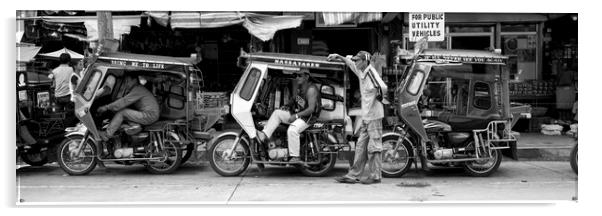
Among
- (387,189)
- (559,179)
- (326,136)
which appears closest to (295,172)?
(326,136)

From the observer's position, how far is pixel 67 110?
844cm

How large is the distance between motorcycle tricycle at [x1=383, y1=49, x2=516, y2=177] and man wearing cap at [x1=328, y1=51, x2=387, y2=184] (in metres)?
0.35

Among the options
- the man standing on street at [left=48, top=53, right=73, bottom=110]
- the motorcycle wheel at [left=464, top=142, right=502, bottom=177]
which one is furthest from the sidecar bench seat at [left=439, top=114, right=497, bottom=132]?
the man standing on street at [left=48, top=53, right=73, bottom=110]

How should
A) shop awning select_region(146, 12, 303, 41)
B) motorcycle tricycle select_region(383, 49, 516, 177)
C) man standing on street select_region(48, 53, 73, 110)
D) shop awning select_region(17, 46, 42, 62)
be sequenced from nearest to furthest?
motorcycle tricycle select_region(383, 49, 516, 177)
shop awning select_region(17, 46, 42, 62)
man standing on street select_region(48, 53, 73, 110)
shop awning select_region(146, 12, 303, 41)

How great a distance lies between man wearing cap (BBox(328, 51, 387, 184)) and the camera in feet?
22.8

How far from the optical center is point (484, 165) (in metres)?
7.55

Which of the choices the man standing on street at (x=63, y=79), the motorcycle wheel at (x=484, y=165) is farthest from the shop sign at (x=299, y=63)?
the man standing on street at (x=63, y=79)

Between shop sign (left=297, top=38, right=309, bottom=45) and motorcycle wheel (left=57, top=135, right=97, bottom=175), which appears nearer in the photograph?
motorcycle wheel (left=57, top=135, right=97, bottom=175)

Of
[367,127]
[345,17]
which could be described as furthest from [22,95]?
[345,17]

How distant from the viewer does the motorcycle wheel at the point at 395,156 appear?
24.0ft

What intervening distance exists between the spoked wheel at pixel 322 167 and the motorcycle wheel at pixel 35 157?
11.5 feet

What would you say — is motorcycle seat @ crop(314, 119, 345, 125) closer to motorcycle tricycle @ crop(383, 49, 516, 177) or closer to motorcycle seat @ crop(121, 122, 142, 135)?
motorcycle tricycle @ crop(383, 49, 516, 177)

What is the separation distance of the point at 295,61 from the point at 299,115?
665mm

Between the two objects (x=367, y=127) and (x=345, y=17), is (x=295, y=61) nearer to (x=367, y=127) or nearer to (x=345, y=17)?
(x=367, y=127)
